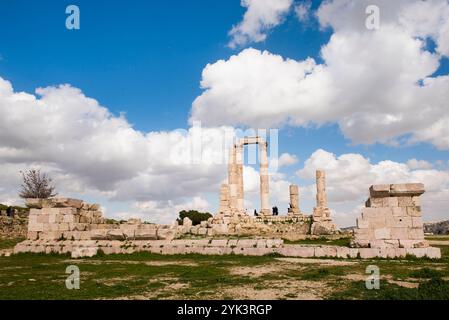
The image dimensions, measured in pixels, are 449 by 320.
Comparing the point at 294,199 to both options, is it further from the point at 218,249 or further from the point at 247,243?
the point at 218,249

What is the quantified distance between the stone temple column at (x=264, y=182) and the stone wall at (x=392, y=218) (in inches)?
1120

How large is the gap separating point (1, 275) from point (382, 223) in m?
12.3

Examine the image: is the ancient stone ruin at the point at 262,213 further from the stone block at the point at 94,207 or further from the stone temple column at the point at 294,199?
the stone block at the point at 94,207

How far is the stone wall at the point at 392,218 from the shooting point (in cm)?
1341

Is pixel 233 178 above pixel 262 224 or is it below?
above

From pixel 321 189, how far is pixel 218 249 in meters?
26.4

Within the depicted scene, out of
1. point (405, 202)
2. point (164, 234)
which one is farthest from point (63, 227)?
point (405, 202)

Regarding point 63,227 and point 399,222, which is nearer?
point 399,222

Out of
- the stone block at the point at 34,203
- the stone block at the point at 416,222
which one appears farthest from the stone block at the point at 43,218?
the stone block at the point at 416,222

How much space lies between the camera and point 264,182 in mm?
43406

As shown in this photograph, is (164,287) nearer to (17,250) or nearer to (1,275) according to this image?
(1,275)

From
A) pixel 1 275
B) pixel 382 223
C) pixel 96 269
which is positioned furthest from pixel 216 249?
pixel 1 275

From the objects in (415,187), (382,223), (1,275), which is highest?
(415,187)

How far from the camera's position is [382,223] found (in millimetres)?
13672
